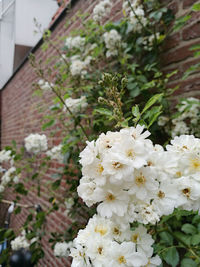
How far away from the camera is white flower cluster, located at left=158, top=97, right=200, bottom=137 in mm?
1051

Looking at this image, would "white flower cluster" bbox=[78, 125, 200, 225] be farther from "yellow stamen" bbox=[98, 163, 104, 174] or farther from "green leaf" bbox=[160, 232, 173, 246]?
"green leaf" bbox=[160, 232, 173, 246]

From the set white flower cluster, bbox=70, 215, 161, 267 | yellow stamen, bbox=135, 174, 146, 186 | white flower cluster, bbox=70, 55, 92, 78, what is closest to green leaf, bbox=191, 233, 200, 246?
white flower cluster, bbox=70, 215, 161, 267

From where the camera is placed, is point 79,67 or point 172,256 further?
point 79,67

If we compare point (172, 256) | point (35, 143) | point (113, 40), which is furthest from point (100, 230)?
point (35, 143)

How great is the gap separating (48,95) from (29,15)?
3.07 feet

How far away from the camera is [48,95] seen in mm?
2707

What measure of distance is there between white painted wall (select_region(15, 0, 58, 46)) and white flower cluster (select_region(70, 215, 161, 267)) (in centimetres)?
246

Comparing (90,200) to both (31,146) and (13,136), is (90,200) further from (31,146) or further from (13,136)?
(13,136)

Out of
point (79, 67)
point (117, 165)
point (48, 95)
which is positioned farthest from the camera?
point (48, 95)

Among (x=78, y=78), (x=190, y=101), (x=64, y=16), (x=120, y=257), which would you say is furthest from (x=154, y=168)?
(x=64, y=16)

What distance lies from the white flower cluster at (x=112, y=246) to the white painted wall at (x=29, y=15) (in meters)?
2.46

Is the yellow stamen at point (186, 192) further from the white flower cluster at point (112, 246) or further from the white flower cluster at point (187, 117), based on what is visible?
the white flower cluster at point (187, 117)

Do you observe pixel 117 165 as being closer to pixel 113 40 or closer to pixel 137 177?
pixel 137 177

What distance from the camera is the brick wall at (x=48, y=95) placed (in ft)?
3.81
